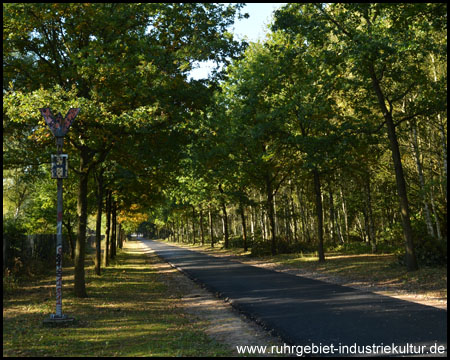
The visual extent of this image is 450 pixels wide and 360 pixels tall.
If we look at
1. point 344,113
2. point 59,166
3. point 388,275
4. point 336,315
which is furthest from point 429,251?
point 59,166

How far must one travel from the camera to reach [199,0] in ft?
44.9

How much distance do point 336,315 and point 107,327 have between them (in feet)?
16.6

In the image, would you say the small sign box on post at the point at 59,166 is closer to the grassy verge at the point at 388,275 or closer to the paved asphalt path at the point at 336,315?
the paved asphalt path at the point at 336,315

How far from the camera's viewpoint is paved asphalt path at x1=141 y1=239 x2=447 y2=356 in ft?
23.2

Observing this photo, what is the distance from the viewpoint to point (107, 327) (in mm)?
8734

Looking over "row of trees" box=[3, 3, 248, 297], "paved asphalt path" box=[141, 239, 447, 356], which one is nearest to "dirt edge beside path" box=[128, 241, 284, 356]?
"paved asphalt path" box=[141, 239, 447, 356]

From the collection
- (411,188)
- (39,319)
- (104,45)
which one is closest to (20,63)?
(104,45)

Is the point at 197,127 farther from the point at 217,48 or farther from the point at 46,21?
the point at 46,21

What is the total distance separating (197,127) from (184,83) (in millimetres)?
1942

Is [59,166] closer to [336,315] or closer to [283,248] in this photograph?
[336,315]

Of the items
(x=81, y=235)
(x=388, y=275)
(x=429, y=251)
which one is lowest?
(x=388, y=275)

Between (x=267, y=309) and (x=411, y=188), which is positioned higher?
(x=411, y=188)

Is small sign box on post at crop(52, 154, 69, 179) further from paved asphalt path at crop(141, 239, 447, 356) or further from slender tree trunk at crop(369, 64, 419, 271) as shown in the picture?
slender tree trunk at crop(369, 64, 419, 271)

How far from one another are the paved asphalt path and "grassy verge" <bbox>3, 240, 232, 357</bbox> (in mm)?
1671
